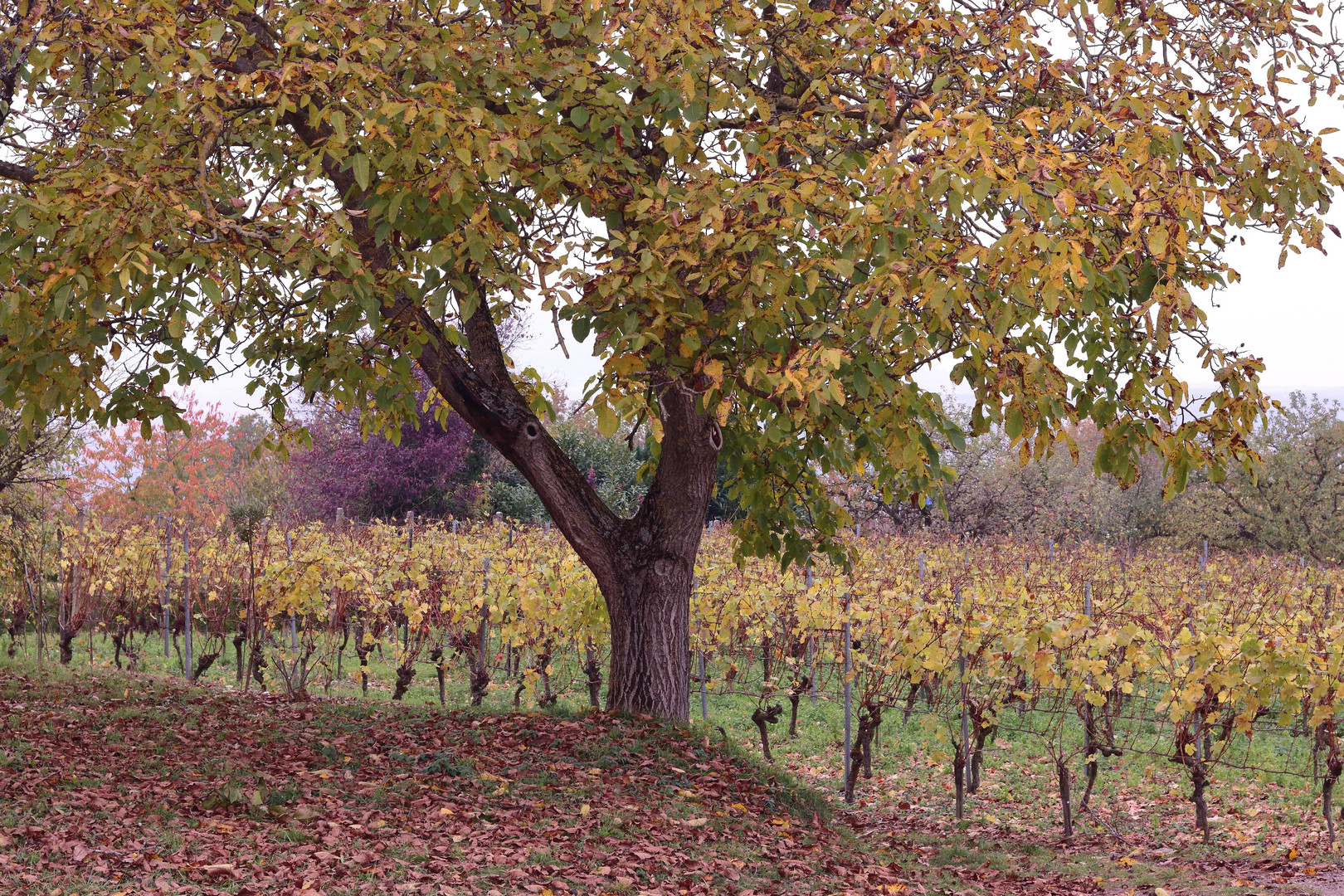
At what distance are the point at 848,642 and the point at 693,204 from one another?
→ 4501 millimetres

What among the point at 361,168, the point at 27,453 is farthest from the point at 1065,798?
the point at 27,453

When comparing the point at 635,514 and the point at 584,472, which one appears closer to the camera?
the point at 635,514

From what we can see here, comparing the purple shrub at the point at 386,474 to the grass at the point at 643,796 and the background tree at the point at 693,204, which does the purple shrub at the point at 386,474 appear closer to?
the grass at the point at 643,796

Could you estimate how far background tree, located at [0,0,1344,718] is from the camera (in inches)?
214

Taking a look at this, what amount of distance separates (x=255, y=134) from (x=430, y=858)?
5.38 meters

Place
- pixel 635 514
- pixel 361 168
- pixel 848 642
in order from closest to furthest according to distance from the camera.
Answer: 1. pixel 361 168
2. pixel 635 514
3. pixel 848 642

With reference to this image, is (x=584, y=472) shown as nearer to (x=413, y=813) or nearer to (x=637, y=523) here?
(x=637, y=523)

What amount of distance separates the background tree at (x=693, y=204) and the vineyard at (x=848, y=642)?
195cm

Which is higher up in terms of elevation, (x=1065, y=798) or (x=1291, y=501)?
(x=1291, y=501)

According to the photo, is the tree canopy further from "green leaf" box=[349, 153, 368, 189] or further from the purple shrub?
the purple shrub

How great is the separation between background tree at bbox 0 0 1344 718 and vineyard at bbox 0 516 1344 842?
6.41 feet

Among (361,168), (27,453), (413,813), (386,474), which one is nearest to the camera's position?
(361,168)

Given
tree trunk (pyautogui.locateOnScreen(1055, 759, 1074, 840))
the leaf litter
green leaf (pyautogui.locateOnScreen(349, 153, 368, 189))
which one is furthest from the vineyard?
green leaf (pyautogui.locateOnScreen(349, 153, 368, 189))

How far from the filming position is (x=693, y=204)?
5953mm
